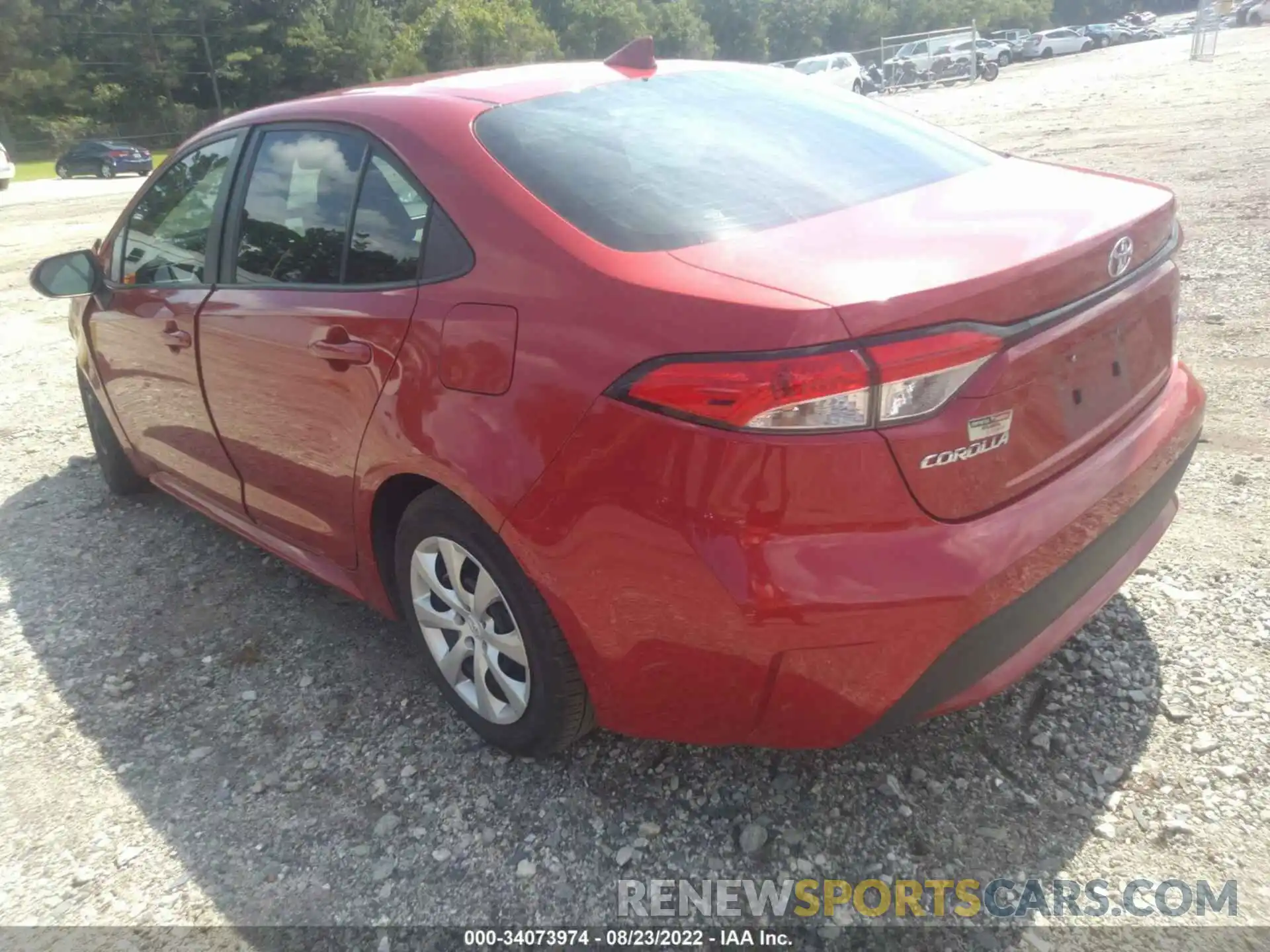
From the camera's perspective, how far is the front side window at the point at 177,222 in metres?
3.36

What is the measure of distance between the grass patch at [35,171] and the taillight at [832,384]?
29704 millimetres

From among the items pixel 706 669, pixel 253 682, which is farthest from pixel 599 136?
pixel 253 682

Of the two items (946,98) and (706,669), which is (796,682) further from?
(946,98)

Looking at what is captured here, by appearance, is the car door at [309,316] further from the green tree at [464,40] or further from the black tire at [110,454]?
the green tree at [464,40]

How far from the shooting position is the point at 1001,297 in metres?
1.90

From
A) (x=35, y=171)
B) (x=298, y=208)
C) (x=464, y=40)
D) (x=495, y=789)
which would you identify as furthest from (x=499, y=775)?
(x=464, y=40)

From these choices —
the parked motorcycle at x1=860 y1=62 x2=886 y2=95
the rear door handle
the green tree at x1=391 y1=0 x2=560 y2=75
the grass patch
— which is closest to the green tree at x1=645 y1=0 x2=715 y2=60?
the green tree at x1=391 y1=0 x2=560 y2=75

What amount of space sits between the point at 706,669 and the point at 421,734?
1138 mm

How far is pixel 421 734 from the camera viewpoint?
281 cm

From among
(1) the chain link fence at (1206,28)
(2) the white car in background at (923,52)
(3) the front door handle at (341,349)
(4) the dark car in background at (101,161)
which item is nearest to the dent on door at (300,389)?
(3) the front door handle at (341,349)

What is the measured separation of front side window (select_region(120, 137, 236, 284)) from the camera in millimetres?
3357

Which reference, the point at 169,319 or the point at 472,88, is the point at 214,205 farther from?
the point at 472,88

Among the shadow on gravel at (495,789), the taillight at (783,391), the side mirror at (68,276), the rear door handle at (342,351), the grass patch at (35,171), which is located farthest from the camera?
the grass patch at (35,171)

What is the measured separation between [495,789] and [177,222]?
7.83 ft
